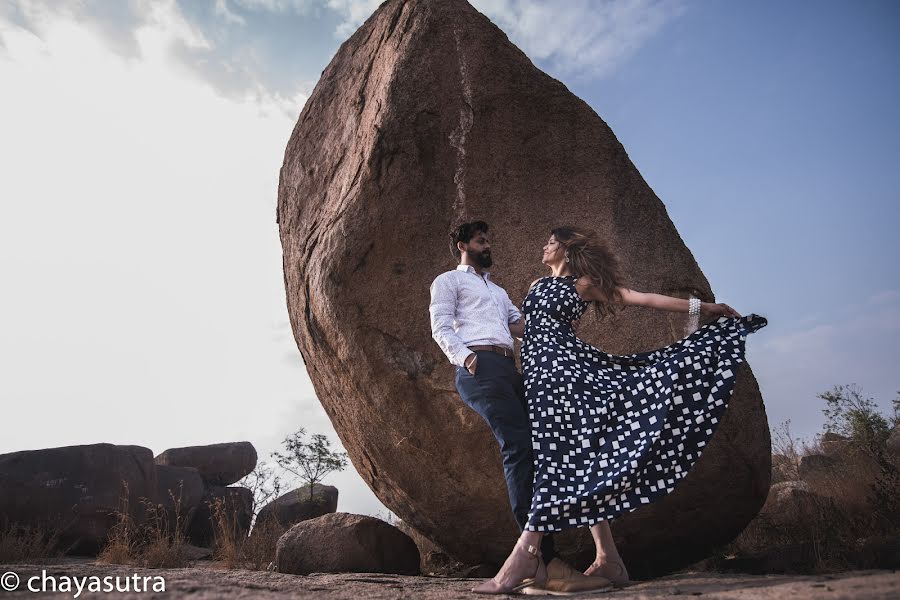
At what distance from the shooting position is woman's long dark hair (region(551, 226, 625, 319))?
371cm

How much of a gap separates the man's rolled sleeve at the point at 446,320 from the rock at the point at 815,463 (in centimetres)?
746

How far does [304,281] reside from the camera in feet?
16.5

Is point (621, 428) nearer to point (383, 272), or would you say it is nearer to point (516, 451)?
point (516, 451)

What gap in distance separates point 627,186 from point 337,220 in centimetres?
240

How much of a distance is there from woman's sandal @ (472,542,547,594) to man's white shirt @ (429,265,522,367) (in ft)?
3.17

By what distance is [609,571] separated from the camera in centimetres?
310

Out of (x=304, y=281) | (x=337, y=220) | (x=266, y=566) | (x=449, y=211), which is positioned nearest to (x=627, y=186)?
(x=449, y=211)

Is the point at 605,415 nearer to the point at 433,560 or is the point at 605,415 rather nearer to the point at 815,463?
the point at 433,560

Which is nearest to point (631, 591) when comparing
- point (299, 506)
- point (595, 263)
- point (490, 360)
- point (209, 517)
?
point (490, 360)

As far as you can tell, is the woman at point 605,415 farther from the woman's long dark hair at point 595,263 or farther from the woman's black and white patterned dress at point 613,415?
the woman's long dark hair at point 595,263

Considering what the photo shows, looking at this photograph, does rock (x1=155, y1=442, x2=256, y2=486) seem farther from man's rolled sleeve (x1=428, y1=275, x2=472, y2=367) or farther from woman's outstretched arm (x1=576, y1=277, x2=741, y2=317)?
woman's outstretched arm (x1=576, y1=277, x2=741, y2=317)

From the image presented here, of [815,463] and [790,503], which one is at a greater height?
[815,463]

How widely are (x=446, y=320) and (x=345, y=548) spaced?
8.85 feet

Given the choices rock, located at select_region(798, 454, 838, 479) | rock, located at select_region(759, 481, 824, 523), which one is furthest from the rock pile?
rock, located at select_region(798, 454, 838, 479)
